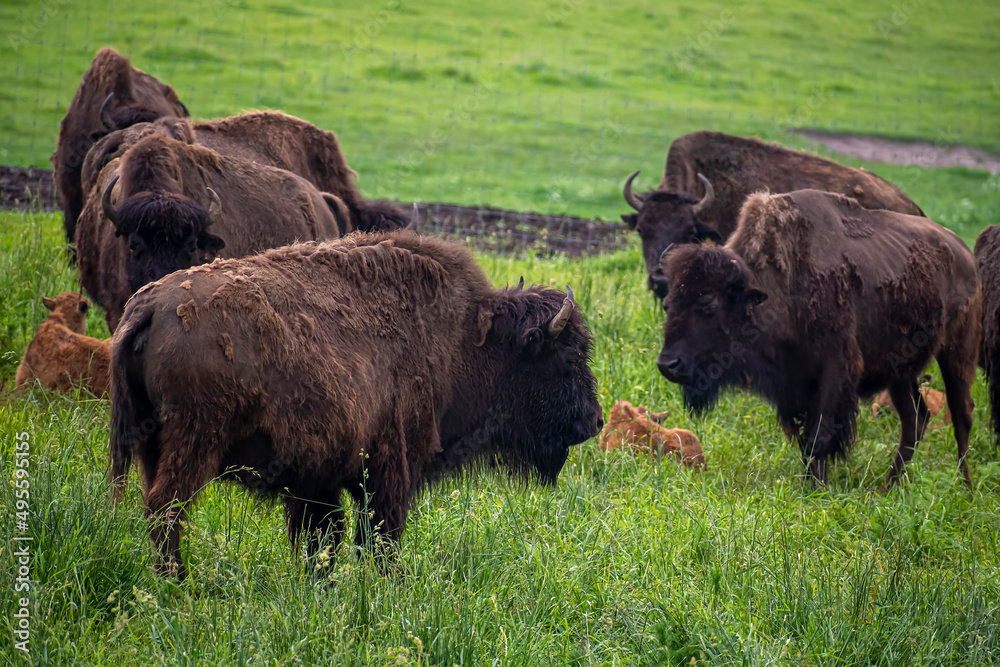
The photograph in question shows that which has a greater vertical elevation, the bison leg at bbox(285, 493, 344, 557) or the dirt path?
the bison leg at bbox(285, 493, 344, 557)

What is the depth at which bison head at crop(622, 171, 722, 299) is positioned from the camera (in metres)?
9.88

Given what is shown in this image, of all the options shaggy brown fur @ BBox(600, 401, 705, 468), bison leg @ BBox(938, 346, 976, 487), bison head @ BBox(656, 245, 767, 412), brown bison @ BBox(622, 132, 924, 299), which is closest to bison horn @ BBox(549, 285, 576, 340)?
shaggy brown fur @ BBox(600, 401, 705, 468)

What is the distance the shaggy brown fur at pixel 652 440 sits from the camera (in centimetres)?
628

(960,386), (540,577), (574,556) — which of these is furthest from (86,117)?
(960,386)

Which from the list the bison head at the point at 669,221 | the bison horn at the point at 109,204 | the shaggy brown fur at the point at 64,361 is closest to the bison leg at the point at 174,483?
the bison horn at the point at 109,204

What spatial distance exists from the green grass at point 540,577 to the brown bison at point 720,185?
4233 millimetres

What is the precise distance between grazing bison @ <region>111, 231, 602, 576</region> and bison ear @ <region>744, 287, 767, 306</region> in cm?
192

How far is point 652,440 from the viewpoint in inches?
250

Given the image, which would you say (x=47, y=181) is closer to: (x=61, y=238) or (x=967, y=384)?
(x=61, y=238)

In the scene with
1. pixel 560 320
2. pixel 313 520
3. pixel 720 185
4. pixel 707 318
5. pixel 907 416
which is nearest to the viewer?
pixel 313 520

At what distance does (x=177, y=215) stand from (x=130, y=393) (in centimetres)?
224

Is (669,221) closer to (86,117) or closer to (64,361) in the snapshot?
(86,117)

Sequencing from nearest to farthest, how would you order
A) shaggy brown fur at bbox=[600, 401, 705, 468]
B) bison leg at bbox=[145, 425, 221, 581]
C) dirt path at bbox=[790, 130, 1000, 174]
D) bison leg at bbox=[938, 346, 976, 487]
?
bison leg at bbox=[145, 425, 221, 581]
shaggy brown fur at bbox=[600, 401, 705, 468]
bison leg at bbox=[938, 346, 976, 487]
dirt path at bbox=[790, 130, 1000, 174]

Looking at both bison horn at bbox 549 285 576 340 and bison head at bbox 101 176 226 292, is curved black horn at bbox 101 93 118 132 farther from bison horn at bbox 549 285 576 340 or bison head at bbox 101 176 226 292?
bison horn at bbox 549 285 576 340
